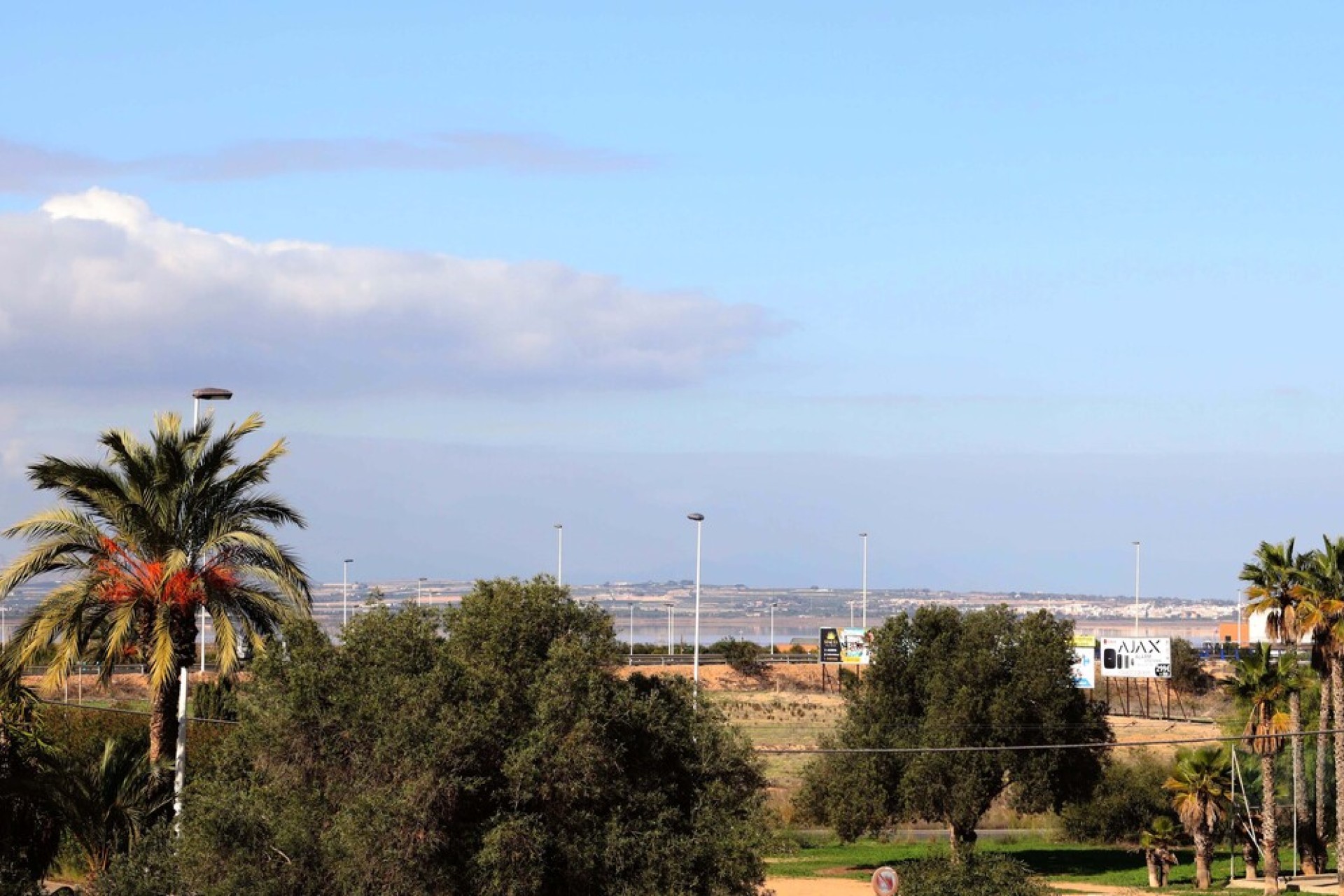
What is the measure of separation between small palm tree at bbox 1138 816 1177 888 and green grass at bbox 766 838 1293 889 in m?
0.52

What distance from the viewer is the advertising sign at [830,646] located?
117588 mm

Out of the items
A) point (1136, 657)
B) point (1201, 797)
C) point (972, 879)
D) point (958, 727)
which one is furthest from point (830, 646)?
point (972, 879)

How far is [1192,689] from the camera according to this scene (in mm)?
121438

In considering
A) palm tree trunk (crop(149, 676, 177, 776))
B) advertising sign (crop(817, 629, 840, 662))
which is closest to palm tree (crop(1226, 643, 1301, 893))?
palm tree trunk (crop(149, 676, 177, 776))

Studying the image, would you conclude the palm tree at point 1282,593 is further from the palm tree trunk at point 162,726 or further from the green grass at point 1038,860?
the palm tree trunk at point 162,726

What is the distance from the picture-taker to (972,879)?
2739 centimetres

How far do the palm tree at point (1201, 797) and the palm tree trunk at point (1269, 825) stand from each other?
1.20 meters

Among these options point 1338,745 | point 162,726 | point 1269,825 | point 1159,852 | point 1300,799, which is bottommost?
point 1159,852

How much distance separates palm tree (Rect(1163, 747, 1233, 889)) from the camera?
1991 inches

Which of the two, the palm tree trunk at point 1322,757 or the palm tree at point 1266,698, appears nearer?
the palm tree at point 1266,698

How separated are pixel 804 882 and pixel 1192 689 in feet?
259

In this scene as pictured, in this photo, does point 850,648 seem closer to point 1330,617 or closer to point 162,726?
point 1330,617

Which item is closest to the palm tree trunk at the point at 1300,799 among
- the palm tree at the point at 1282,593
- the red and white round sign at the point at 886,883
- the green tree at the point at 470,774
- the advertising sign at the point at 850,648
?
the palm tree at the point at 1282,593

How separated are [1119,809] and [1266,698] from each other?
46.9ft
